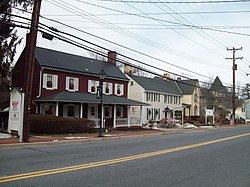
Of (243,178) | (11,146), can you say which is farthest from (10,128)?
(243,178)

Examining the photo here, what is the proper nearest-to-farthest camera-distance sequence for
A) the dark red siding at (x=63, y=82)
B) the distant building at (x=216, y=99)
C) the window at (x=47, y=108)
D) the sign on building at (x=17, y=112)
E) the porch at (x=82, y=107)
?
the sign on building at (x=17, y=112), the porch at (x=82, y=107), the window at (x=47, y=108), the dark red siding at (x=63, y=82), the distant building at (x=216, y=99)

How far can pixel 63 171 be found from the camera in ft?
30.5

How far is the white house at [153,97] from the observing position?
156ft

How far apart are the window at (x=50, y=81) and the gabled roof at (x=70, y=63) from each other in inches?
34.6

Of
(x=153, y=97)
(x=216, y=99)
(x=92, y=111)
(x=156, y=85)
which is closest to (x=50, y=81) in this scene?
(x=92, y=111)

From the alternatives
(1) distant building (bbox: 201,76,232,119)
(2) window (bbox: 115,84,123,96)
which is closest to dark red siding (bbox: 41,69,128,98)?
(2) window (bbox: 115,84,123,96)

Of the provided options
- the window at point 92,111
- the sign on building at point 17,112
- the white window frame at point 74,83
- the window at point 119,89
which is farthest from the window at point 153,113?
the sign on building at point 17,112

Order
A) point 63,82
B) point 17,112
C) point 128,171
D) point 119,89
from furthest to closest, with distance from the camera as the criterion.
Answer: point 119,89
point 63,82
point 17,112
point 128,171

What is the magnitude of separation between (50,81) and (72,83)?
286cm

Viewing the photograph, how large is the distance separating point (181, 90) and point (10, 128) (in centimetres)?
4715

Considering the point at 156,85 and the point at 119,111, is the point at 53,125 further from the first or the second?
the point at 156,85

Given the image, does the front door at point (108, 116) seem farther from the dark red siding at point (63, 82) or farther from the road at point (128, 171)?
the road at point (128, 171)

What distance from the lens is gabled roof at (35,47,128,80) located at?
3219 centimetres

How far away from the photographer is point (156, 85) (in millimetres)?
53344
